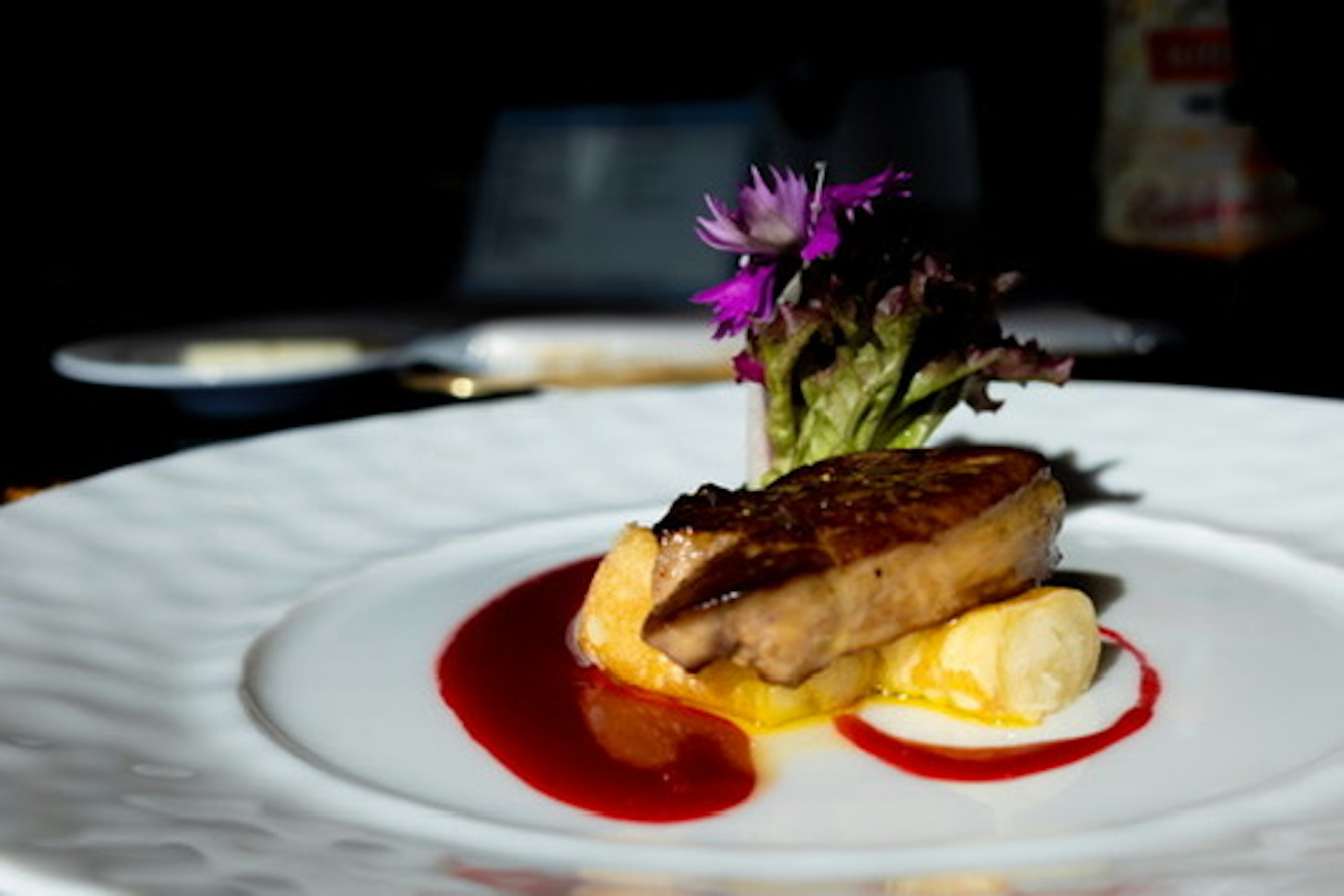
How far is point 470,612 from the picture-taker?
2.10m

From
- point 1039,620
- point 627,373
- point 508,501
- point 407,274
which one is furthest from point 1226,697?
point 407,274

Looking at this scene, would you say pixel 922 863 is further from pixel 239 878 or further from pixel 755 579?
pixel 239 878

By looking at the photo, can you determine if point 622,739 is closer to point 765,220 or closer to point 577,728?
point 577,728

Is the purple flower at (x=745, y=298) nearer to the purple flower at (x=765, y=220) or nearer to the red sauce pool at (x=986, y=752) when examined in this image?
the purple flower at (x=765, y=220)

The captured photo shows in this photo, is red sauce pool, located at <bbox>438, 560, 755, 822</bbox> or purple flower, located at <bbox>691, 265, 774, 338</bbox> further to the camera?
purple flower, located at <bbox>691, 265, 774, 338</bbox>

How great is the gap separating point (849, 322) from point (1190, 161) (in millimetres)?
2048

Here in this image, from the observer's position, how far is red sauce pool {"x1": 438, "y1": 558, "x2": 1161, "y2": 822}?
154 centimetres

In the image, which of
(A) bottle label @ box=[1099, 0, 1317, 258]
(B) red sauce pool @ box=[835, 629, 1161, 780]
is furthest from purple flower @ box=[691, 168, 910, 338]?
(A) bottle label @ box=[1099, 0, 1317, 258]

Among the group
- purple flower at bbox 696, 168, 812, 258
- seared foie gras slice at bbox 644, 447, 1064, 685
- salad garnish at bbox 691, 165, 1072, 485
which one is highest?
purple flower at bbox 696, 168, 812, 258

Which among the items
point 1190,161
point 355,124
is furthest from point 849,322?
point 355,124

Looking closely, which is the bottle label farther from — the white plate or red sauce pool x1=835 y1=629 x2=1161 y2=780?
red sauce pool x1=835 y1=629 x2=1161 y2=780

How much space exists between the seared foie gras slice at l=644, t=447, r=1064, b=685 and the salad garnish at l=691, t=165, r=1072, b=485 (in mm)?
237

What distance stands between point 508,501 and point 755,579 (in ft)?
3.10

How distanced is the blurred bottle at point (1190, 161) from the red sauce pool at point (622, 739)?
2.14 m
